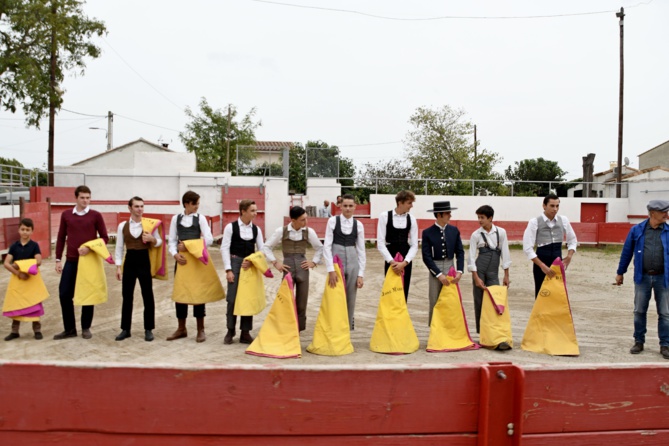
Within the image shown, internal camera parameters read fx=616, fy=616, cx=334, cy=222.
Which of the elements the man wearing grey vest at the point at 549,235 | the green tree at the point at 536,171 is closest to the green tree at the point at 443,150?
the green tree at the point at 536,171

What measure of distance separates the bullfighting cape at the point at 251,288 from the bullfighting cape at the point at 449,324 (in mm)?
2012

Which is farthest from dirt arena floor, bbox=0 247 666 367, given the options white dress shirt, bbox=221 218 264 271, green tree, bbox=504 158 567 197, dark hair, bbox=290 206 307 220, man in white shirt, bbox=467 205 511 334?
green tree, bbox=504 158 567 197


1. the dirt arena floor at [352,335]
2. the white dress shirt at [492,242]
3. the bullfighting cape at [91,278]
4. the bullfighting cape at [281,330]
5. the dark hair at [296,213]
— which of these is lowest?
the dirt arena floor at [352,335]

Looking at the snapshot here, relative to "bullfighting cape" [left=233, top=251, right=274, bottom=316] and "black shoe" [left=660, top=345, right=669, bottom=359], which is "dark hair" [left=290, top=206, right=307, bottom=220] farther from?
"black shoe" [left=660, top=345, right=669, bottom=359]

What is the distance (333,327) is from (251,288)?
1.09 meters

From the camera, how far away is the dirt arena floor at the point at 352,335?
22.1 feet

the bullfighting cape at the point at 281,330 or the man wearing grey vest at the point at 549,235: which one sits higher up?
the man wearing grey vest at the point at 549,235

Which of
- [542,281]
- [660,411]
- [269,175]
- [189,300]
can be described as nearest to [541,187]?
[269,175]

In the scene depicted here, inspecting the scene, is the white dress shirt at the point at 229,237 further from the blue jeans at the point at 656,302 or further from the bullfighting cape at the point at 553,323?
the blue jeans at the point at 656,302

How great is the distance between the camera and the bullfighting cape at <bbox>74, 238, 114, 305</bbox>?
24.5ft

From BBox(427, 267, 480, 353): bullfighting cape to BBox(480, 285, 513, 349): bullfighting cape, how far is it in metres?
0.18

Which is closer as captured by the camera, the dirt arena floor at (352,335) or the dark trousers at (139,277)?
the dirt arena floor at (352,335)

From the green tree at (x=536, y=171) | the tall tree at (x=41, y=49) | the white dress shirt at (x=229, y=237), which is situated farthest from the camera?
the green tree at (x=536, y=171)

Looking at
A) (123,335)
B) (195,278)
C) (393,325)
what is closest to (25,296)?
(123,335)
